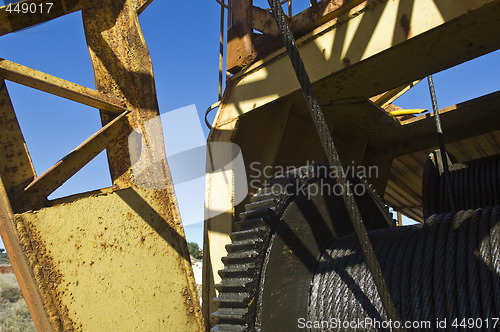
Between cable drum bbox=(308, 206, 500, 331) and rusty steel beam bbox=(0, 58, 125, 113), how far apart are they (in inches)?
63.0

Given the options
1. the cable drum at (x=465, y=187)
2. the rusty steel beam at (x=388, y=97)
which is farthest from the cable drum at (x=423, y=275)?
the rusty steel beam at (x=388, y=97)

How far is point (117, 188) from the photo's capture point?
2.59 meters

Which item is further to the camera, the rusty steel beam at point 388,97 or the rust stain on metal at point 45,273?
the rusty steel beam at point 388,97

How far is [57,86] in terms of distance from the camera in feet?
7.89

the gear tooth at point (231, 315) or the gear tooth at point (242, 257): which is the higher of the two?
the gear tooth at point (242, 257)

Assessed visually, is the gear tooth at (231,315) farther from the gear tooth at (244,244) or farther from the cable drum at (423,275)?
the cable drum at (423,275)

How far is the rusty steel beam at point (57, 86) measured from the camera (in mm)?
2289

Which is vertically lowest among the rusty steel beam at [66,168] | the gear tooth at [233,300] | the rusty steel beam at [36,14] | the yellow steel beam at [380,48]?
the gear tooth at [233,300]

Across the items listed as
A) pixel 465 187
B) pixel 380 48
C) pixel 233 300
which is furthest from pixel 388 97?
pixel 233 300

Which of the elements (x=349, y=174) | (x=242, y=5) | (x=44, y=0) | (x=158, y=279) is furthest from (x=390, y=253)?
(x=242, y=5)

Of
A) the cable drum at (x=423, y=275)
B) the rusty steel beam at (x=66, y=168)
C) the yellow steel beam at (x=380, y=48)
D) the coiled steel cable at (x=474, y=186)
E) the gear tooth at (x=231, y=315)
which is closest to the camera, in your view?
the cable drum at (x=423, y=275)

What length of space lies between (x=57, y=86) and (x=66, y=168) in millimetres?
466

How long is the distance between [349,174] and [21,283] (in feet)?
6.52

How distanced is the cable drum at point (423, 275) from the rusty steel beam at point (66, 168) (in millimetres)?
1491
